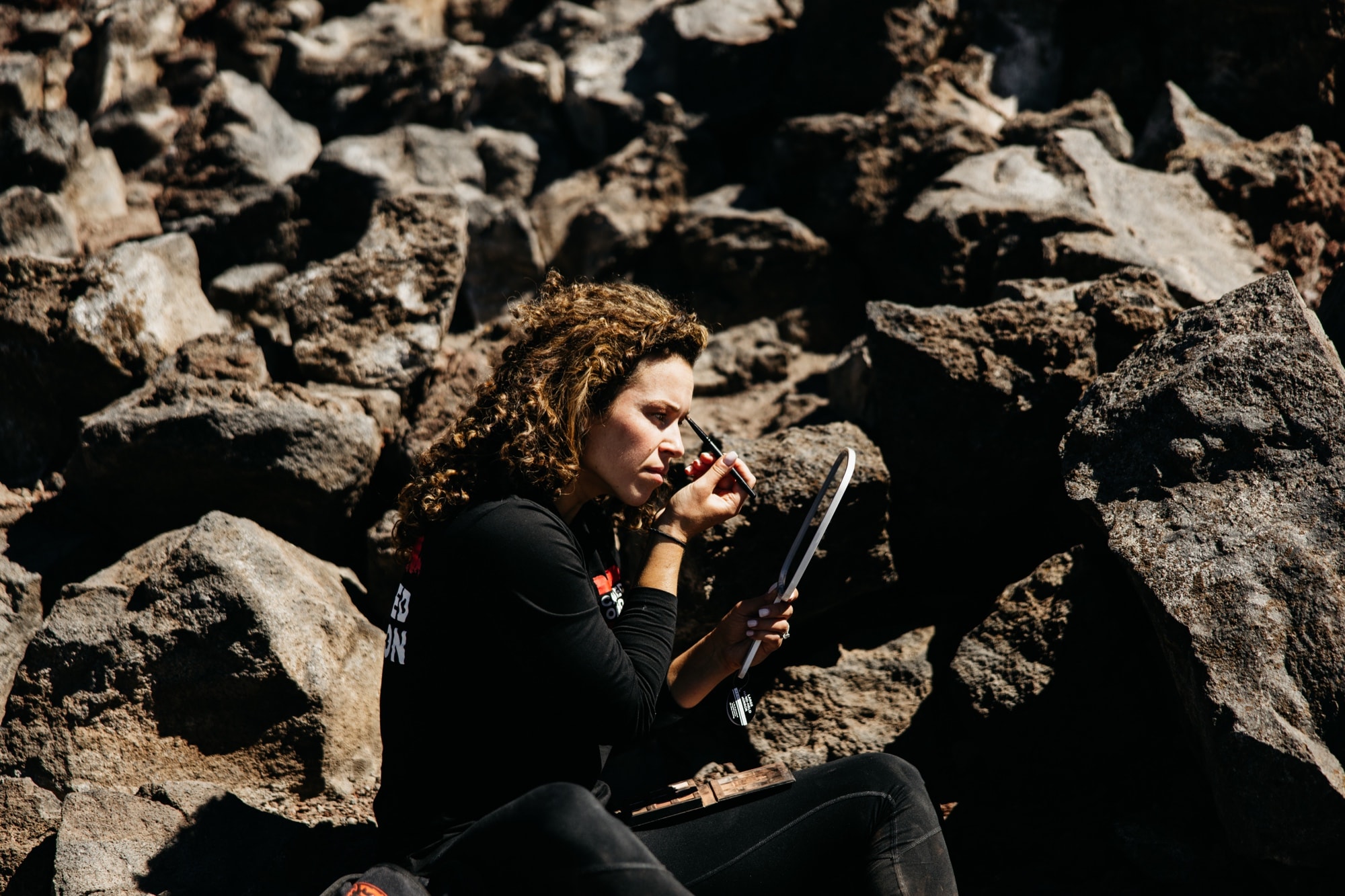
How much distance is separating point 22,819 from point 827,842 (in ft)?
8.15

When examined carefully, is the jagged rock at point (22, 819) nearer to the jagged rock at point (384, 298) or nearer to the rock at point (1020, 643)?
the jagged rock at point (384, 298)

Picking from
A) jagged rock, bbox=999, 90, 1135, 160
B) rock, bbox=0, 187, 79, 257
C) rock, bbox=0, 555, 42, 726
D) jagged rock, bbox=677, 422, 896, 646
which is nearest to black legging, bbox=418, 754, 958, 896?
jagged rock, bbox=677, 422, 896, 646

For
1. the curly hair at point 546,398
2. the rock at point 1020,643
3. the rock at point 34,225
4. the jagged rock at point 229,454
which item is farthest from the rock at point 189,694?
the rock at point 34,225

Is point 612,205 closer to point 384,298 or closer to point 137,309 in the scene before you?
point 384,298

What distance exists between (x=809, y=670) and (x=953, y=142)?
3165 millimetres

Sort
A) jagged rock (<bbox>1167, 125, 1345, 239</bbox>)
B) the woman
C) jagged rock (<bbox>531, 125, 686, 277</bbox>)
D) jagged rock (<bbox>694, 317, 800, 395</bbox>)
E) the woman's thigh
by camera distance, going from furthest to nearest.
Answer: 1. jagged rock (<bbox>531, 125, 686, 277</bbox>)
2. jagged rock (<bbox>694, 317, 800, 395</bbox>)
3. jagged rock (<bbox>1167, 125, 1345, 239</bbox>)
4. the woman's thigh
5. the woman

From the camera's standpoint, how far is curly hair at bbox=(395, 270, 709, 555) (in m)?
2.35

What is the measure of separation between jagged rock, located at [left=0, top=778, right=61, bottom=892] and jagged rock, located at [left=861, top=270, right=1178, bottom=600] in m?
2.93

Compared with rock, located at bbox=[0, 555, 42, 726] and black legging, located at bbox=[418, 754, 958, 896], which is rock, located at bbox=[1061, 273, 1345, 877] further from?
rock, located at bbox=[0, 555, 42, 726]

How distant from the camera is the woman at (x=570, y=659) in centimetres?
209

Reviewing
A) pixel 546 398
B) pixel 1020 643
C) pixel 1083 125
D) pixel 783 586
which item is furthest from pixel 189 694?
pixel 1083 125

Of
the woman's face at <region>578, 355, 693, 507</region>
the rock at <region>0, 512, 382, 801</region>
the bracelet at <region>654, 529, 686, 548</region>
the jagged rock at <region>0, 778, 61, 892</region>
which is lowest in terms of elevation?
the jagged rock at <region>0, 778, 61, 892</region>

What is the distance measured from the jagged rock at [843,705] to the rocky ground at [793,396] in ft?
0.05

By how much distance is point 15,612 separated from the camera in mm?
3656
